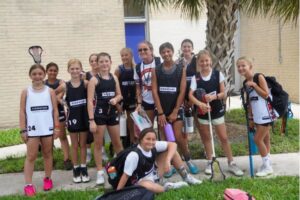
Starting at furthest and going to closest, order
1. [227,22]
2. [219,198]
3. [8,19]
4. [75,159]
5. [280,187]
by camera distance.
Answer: [8,19] → [227,22] → [75,159] → [280,187] → [219,198]

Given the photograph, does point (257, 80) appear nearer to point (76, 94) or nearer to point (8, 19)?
point (76, 94)

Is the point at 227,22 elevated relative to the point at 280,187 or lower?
elevated

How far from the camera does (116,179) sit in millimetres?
4656

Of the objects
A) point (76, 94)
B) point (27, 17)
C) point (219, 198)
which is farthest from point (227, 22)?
point (27, 17)

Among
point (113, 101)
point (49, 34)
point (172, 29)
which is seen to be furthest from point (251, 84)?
point (172, 29)

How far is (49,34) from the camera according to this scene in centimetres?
1017

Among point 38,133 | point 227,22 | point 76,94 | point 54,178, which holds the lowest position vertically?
point 54,178

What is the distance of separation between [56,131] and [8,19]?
18.1 feet

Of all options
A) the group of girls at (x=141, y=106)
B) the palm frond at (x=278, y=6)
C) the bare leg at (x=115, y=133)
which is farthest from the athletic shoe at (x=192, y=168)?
the palm frond at (x=278, y=6)

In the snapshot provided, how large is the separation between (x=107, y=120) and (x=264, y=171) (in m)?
2.15

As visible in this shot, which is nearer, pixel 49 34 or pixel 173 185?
pixel 173 185

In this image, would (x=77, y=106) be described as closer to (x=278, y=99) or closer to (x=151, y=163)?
(x=151, y=163)

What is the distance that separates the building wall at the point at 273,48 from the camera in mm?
12016

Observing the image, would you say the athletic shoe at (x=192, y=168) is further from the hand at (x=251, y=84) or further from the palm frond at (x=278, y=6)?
the palm frond at (x=278, y=6)
